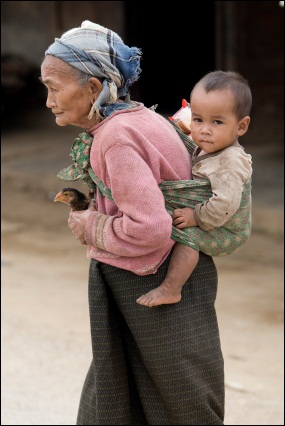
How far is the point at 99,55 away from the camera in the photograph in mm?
2289

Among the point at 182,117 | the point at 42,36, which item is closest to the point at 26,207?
the point at 42,36

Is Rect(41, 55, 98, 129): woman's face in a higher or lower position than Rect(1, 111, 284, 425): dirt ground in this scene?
higher

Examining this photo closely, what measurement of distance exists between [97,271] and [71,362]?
2862 millimetres

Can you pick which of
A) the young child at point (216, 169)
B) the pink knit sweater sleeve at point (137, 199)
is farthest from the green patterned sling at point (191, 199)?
the pink knit sweater sleeve at point (137, 199)

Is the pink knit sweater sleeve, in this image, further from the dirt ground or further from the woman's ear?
the dirt ground

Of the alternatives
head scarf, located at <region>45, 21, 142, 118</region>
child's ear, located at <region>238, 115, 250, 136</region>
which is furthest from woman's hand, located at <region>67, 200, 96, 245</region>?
child's ear, located at <region>238, 115, 250, 136</region>

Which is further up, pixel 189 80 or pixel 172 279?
pixel 172 279

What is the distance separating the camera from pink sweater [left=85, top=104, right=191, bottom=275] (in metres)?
2.21

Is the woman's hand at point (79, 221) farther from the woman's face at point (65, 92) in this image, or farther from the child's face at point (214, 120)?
the child's face at point (214, 120)

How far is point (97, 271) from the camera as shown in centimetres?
253

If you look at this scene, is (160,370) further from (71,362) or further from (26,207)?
(26,207)

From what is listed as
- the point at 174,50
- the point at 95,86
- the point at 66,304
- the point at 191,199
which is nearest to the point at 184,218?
the point at 191,199

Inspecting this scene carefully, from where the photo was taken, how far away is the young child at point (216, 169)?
2.28 metres

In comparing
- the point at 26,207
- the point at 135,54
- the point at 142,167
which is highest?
the point at 135,54
